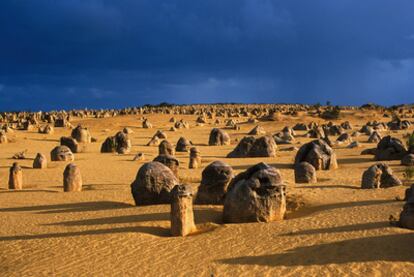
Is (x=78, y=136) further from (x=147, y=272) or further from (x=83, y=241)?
(x=147, y=272)

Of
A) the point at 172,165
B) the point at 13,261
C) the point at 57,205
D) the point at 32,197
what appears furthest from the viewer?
the point at 172,165

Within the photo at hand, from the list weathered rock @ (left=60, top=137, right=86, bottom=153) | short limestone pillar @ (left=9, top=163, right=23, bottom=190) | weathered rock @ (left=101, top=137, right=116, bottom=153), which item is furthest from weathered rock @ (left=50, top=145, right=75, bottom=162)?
short limestone pillar @ (left=9, top=163, right=23, bottom=190)

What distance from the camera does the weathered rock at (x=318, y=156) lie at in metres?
22.9

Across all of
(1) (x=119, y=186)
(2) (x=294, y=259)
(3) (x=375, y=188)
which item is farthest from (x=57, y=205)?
(3) (x=375, y=188)

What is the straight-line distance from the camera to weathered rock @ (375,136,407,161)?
2544 cm

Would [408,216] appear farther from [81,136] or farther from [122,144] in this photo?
[81,136]

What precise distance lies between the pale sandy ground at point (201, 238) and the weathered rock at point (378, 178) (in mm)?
719

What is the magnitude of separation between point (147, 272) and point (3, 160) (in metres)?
21.1

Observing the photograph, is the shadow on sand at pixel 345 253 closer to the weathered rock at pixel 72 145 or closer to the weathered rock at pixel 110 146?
the weathered rock at pixel 110 146

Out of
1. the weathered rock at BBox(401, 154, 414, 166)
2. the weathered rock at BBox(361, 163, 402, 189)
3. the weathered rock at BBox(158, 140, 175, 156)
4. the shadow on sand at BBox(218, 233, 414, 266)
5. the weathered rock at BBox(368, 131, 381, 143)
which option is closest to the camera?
the shadow on sand at BBox(218, 233, 414, 266)

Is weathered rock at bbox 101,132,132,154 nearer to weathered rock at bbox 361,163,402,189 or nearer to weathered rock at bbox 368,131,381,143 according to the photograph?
weathered rock at bbox 368,131,381,143

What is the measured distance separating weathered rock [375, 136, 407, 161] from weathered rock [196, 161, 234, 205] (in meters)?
12.6

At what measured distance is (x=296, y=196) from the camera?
15852 millimetres

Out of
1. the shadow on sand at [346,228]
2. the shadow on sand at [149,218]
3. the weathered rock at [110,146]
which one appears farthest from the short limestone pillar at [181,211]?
the weathered rock at [110,146]
